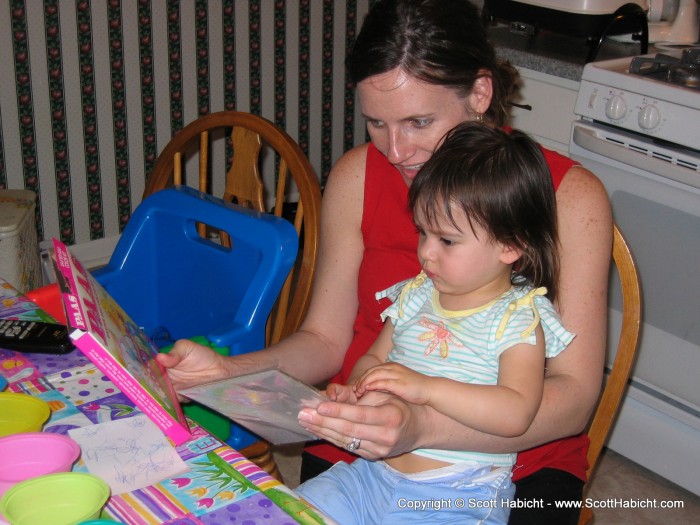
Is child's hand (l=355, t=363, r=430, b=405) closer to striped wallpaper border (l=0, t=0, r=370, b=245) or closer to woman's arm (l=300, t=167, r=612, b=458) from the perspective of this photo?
woman's arm (l=300, t=167, r=612, b=458)

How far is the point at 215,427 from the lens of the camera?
1574 millimetres

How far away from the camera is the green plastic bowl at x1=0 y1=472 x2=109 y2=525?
2.72ft

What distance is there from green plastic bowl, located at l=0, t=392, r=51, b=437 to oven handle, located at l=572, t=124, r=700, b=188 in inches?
56.5

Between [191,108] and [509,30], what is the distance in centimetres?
129

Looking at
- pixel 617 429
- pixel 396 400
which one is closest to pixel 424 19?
pixel 396 400

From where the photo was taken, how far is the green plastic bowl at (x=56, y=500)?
0.83 m

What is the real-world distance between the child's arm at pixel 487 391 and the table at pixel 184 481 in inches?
7.7

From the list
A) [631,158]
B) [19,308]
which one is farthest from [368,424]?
[631,158]

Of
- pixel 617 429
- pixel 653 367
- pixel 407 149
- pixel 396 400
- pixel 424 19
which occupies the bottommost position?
pixel 617 429

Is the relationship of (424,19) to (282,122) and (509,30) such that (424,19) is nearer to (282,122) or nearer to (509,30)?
(509,30)

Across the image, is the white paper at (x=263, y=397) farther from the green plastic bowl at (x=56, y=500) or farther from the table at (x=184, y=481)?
the green plastic bowl at (x=56, y=500)

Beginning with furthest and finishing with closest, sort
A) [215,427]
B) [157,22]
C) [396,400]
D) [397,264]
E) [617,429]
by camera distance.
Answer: [157,22], [617,429], [215,427], [397,264], [396,400]

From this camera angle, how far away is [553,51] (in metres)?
2.39

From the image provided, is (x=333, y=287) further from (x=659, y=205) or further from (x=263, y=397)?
(x=659, y=205)
